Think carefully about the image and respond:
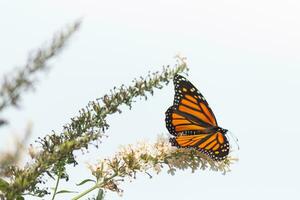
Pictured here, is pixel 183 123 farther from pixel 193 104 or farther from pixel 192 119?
pixel 193 104

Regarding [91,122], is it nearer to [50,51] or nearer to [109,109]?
[109,109]

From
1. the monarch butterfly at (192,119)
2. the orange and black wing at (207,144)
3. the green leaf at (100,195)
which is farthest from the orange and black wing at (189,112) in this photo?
the green leaf at (100,195)

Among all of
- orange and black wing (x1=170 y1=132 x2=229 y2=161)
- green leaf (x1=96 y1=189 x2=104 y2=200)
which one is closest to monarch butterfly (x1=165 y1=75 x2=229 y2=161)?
orange and black wing (x1=170 y1=132 x2=229 y2=161)

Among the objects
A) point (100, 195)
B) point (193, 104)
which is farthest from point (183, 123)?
point (100, 195)

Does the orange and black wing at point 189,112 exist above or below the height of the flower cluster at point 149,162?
above

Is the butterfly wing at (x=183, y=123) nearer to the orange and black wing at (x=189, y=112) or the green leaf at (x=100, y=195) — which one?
the orange and black wing at (x=189, y=112)

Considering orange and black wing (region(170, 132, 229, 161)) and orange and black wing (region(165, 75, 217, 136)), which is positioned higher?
orange and black wing (region(165, 75, 217, 136))

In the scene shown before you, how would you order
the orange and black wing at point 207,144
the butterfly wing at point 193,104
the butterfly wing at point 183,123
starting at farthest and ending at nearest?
the butterfly wing at point 193,104 → the butterfly wing at point 183,123 → the orange and black wing at point 207,144

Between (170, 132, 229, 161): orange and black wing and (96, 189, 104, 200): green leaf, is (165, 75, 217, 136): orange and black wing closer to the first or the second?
(170, 132, 229, 161): orange and black wing
